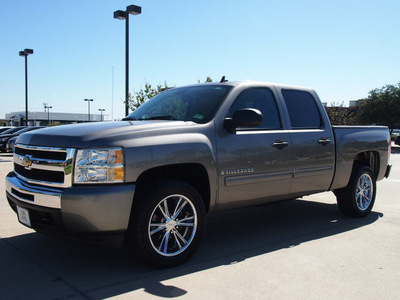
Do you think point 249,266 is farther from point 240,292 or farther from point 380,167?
point 380,167

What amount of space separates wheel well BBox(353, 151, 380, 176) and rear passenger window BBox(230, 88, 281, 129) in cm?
199

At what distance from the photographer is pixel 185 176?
4246mm

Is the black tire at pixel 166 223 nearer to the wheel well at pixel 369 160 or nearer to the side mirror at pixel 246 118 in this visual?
the side mirror at pixel 246 118

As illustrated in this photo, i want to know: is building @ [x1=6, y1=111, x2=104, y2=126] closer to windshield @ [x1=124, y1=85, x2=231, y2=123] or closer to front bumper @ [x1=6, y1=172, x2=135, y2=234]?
windshield @ [x1=124, y1=85, x2=231, y2=123]

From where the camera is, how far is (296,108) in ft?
17.6

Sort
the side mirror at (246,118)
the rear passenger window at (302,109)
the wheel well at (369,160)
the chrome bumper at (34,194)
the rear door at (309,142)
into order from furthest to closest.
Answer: the wheel well at (369,160)
the rear passenger window at (302,109)
the rear door at (309,142)
the side mirror at (246,118)
the chrome bumper at (34,194)

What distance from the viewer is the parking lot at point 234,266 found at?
3324 mm

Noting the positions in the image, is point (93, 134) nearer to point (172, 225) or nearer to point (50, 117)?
point (172, 225)

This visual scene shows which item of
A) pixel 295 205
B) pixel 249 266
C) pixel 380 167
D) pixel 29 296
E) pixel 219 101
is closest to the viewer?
pixel 29 296

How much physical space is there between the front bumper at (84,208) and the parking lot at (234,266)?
0.48 metres

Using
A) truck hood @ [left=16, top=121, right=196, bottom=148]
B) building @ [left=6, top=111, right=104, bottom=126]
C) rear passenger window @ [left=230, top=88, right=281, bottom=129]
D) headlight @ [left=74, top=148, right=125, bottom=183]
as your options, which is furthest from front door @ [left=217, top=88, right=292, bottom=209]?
building @ [left=6, top=111, right=104, bottom=126]

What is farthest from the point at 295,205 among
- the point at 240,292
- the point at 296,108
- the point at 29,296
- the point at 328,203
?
the point at 29,296

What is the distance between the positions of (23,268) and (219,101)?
2615 millimetres

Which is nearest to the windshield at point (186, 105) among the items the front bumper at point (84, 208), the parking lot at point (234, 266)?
the front bumper at point (84, 208)
